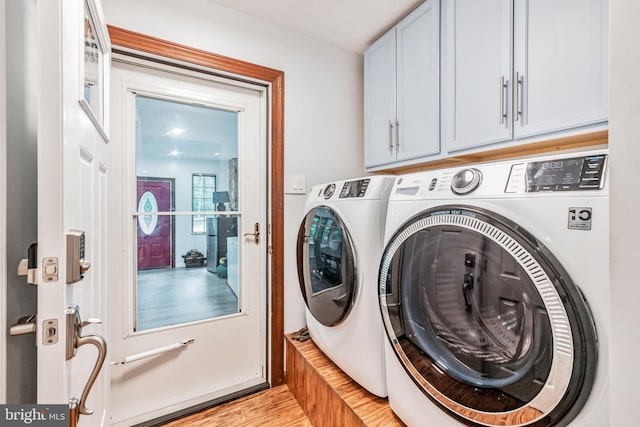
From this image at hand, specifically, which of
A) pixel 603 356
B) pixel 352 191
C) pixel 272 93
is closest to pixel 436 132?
pixel 352 191

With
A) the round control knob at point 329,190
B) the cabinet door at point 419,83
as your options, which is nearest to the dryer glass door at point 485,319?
the round control knob at point 329,190

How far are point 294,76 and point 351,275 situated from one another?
1.34 m

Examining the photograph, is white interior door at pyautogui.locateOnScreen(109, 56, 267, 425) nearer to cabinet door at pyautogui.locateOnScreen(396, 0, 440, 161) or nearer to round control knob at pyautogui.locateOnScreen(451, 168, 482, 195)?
cabinet door at pyautogui.locateOnScreen(396, 0, 440, 161)

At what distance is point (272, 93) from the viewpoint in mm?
1716

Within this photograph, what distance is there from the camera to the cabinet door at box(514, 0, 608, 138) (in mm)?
902

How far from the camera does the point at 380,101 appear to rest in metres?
1.77

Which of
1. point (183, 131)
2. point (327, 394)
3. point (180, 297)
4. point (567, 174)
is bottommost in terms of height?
point (327, 394)

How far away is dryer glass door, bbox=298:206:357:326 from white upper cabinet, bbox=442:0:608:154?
73cm

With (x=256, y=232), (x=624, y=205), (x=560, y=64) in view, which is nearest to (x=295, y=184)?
(x=256, y=232)

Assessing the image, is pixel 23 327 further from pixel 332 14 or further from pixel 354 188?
pixel 332 14

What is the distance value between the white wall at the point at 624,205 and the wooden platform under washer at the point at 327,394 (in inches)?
33.3

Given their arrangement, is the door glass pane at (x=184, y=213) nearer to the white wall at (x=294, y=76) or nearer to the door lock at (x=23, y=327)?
the white wall at (x=294, y=76)

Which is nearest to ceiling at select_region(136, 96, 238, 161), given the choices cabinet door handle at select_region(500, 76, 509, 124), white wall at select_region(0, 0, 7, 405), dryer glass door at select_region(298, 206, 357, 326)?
dryer glass door at select_region(298, 206, 357, 326)

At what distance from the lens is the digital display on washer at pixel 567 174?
1.91 ft
